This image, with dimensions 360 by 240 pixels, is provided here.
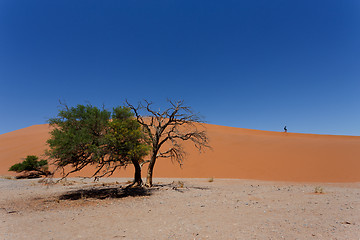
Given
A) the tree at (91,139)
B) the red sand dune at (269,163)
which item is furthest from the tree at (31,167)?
the tree at (91,139)

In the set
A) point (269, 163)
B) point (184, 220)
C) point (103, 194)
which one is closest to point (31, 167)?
point (103, 194)

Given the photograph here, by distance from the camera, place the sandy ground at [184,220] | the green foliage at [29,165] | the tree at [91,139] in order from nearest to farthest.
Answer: the sandy ground at [184,220]
the tree at [91,139]
the green foliage at [29,165]

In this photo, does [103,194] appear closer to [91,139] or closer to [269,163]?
[91,139]

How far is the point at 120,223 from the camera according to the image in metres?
5.99

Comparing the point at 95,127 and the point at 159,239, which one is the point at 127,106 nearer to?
the point at 95,127

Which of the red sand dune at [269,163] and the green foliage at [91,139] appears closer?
the green foliage at [91,139]

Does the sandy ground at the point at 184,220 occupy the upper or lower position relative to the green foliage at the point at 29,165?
lower

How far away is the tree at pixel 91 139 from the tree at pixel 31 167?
13.9 m

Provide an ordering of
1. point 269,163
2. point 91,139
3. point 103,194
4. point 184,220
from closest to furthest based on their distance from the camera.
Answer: point 184,220, point 91,139, point 103,194, point 269,163

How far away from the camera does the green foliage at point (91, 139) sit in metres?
10.1

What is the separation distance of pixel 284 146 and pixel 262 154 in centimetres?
469

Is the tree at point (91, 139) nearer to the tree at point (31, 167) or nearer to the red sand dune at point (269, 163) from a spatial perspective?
the red sand dune at point (269, 163)

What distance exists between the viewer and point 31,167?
22047 mm

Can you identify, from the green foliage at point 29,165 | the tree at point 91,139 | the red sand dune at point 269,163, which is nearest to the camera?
the tree at point 91,139
